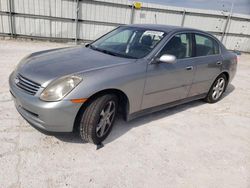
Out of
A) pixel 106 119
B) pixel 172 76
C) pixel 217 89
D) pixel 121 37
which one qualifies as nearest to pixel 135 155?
pixel 106 119

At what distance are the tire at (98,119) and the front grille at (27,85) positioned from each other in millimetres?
609

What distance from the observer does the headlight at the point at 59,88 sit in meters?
2.30

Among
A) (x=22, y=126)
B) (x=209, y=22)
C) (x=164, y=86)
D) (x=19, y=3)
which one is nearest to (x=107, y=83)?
(x=164, y=86)

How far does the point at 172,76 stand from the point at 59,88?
5.82 feet

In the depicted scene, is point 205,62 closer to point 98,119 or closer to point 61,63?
point 98,119

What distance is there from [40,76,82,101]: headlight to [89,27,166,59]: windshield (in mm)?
972

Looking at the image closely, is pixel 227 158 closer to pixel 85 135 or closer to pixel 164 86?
pixel 164 86

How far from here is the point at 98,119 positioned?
2592 mm

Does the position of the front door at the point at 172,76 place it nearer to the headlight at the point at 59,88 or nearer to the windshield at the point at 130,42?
the windshield at the point at 130,42

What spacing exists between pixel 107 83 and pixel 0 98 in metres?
2.33

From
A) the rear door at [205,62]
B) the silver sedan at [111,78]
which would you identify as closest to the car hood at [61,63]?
the silver sedan at [111,78]

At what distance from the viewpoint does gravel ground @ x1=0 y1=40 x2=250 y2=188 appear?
2256 mm

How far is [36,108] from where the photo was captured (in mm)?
2320

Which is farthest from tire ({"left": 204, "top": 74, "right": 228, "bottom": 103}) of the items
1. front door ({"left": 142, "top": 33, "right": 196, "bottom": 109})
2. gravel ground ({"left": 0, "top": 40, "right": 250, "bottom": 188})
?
front door ({"left": 142, "top": 33, "right": 196, "bottom": 109})
